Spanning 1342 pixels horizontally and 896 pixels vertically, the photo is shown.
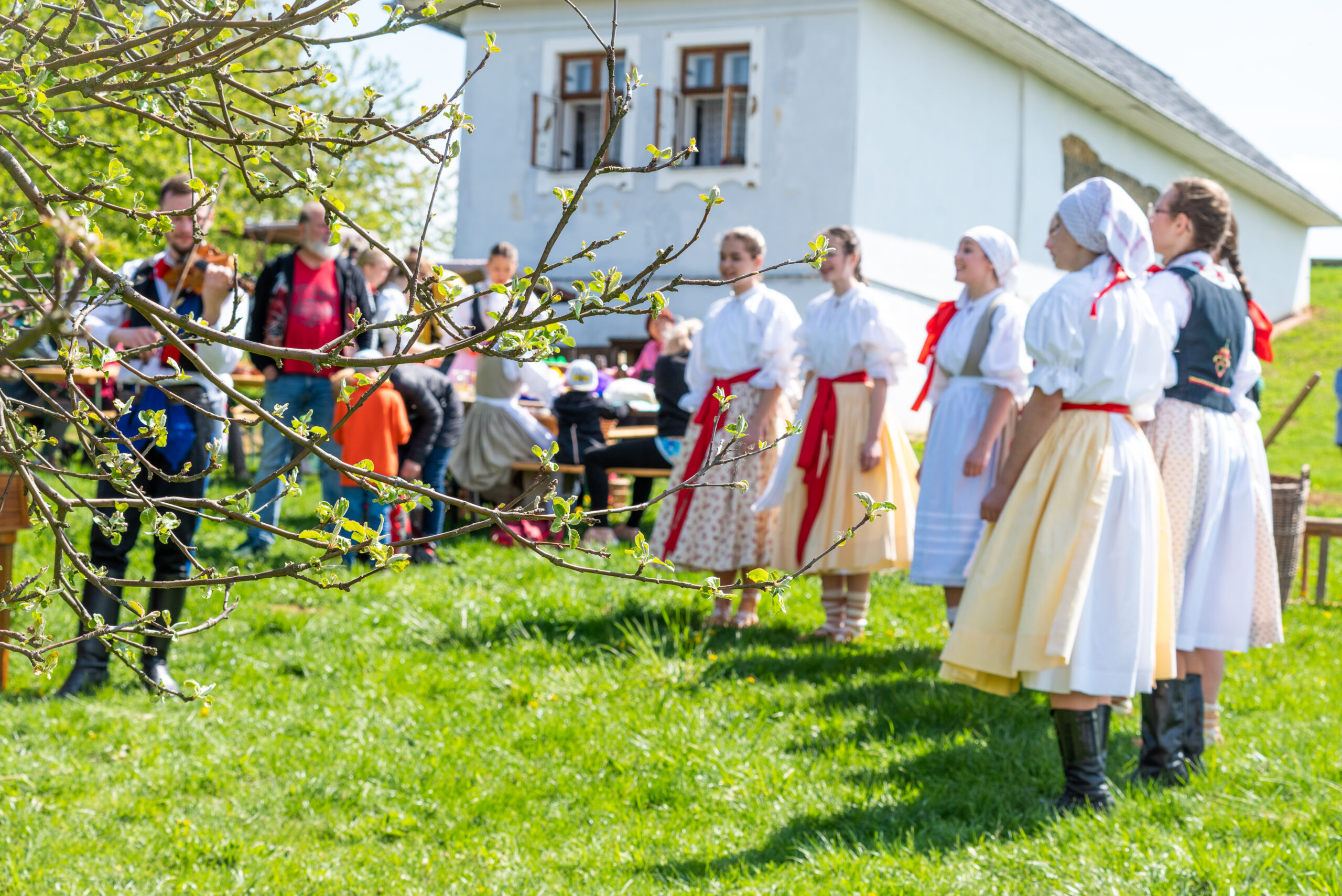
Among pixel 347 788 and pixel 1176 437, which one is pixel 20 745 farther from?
pixel 1176 437

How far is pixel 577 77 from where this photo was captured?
51.9ft

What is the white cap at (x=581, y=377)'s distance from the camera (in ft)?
28.4

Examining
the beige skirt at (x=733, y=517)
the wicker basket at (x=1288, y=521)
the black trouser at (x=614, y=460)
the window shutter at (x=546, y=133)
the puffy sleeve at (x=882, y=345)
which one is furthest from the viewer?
the window shutter at (x=546, y=133)

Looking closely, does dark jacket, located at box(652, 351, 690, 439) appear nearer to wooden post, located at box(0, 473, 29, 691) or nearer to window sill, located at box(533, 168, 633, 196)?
wooden post, located at box(0, 473, 29, 691)

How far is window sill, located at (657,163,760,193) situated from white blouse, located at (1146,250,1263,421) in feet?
34.8

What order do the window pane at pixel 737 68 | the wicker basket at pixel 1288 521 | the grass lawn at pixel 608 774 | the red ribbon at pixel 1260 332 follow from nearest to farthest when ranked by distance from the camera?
the grass lawn at pixel 608 774 < the red ribbon at pixel 1260 332 < the wicker basket at pixel 1288 521 < the window pane at pixel 737 68

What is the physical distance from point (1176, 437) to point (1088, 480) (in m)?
0.72

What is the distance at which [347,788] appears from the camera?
3953 millimetres

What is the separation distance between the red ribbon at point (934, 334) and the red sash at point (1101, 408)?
169 centimetres

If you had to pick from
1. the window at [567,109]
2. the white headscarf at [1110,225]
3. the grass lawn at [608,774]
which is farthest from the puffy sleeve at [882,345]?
the window at [567,109]

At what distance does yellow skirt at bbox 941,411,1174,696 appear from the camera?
3.65m

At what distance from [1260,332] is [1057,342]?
155cm

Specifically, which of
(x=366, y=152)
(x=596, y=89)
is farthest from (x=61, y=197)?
(x=366, y=152)

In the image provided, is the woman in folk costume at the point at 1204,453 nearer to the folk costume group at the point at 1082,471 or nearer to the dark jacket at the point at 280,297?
the folk costume group at the point at 1082,471
